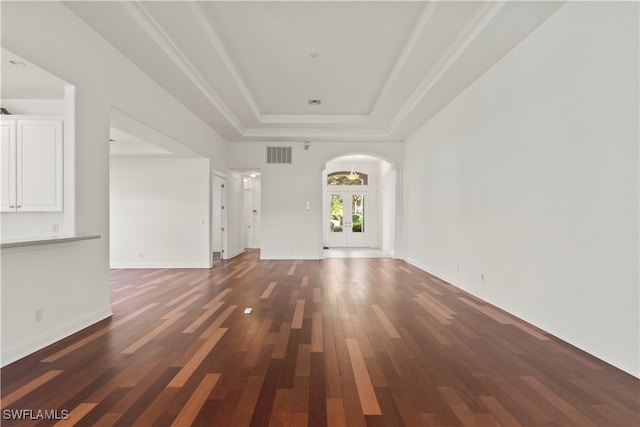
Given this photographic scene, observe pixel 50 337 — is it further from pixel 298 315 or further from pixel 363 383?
pixel 363 383

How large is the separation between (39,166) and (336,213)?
10319mm

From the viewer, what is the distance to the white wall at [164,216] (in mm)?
7301

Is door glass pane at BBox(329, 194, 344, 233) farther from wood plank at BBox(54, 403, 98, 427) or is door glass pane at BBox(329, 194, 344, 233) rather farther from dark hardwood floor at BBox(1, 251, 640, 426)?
wood plank at BBox(54, 403, 98, 427)

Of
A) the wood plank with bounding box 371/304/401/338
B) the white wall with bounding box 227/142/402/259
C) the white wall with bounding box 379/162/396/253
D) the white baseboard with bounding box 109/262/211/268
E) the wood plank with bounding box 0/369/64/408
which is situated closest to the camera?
the wood plank with bounding box 0/369/64/408

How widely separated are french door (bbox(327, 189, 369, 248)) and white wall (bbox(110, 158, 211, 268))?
6291 millimetres

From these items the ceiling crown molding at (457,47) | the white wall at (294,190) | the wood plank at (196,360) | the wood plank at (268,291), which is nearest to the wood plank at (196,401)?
the wood plank at (196,360)

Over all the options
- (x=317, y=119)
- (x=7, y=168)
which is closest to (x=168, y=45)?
(x=7, y=168)

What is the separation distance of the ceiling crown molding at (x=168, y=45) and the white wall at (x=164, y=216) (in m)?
2.23

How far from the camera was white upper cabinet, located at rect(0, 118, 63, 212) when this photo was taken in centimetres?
306

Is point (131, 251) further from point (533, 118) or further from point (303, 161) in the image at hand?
point (533, 118)

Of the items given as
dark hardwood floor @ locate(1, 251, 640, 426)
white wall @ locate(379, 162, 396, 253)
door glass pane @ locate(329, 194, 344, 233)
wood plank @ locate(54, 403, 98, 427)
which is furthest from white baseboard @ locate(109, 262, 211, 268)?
door glass pane @ locate(329, 194, 344, 233)

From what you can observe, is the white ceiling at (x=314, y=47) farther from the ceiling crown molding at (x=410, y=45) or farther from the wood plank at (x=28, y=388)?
the wood plank at (x=28, y=388)

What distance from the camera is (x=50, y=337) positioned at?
2902mm

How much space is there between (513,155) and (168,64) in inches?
186
